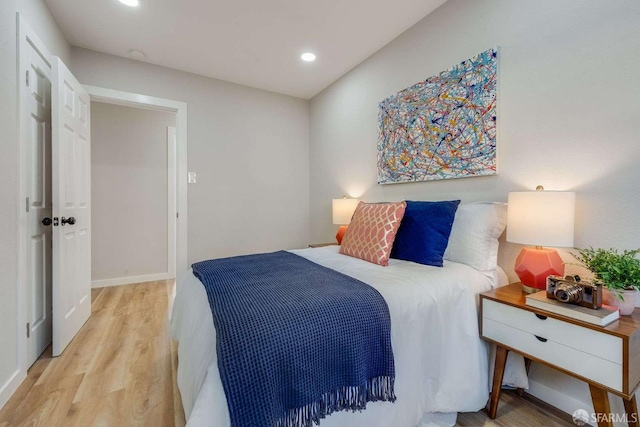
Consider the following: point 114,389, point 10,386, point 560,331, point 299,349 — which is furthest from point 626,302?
point 10,386

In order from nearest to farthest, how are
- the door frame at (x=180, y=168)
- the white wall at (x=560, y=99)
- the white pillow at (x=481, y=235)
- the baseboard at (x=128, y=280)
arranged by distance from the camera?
the white wall at (x=560, y=99) < the white pillow at (x=481, y=235) < the door frame at (x=180, y=168) < the baseboard at (x=128, y=280)

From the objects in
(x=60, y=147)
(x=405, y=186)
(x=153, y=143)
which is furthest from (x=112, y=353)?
(x=153, y=143)

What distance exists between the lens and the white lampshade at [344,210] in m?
2.83

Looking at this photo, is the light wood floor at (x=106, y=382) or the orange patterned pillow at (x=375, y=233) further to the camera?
the orange patterned pillow at (x=375, y=233)

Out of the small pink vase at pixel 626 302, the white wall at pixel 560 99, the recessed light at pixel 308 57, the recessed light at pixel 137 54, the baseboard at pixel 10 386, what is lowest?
the baseboard at pixel 10 386

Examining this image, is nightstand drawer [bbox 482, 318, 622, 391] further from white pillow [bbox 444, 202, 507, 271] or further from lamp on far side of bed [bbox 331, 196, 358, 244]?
lamp on far side of bed [bbox 331, 196, 358, 244]

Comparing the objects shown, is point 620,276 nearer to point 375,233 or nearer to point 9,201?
point 375,233

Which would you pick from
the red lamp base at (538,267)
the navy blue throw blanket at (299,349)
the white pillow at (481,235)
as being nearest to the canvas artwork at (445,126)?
the white pillow at (481,235)

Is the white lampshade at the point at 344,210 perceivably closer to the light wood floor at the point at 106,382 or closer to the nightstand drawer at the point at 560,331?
the nightstand drawer at the point at 560,331

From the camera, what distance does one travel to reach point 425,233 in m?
1.75

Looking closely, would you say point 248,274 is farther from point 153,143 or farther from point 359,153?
point 153,143

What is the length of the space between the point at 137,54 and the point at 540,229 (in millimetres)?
3506

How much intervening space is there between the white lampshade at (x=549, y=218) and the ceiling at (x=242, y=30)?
1628 mm

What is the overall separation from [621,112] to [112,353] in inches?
130
